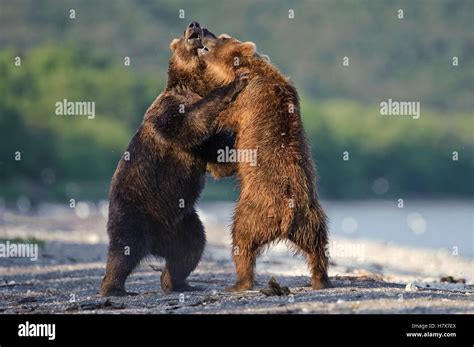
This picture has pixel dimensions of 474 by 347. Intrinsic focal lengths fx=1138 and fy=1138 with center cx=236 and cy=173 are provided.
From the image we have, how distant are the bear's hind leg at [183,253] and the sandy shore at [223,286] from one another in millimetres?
177

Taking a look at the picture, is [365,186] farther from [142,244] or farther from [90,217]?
[142,244]

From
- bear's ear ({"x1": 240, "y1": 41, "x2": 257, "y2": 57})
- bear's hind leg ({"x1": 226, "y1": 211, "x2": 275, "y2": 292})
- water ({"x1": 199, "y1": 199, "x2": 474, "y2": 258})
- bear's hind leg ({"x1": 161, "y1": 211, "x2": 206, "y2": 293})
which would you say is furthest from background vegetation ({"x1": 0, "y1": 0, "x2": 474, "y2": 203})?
bear's hind leg ({"x1": 226, "y1": 211, "x2": 275, "y2": 292})

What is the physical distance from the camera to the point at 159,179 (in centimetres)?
1016

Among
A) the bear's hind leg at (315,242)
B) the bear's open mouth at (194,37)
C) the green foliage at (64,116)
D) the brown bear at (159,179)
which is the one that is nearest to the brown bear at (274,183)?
the bear's hind leg at (315,242)

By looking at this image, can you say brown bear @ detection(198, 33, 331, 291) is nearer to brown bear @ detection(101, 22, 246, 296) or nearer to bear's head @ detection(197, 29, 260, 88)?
bear's head @ detection(197, 29, 260, 88)

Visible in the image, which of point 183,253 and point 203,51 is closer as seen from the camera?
point 203,51

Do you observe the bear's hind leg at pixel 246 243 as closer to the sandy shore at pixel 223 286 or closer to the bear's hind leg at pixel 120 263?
the sandy shore at pixel 223 286

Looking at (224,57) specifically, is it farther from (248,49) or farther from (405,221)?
(405,221)

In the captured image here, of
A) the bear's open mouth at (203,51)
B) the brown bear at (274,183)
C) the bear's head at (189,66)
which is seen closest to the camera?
the brown bear at (274,183)

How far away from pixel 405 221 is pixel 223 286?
31.9 m

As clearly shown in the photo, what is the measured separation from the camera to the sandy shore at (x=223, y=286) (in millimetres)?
8672

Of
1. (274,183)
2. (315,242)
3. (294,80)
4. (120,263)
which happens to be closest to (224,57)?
(274,183)

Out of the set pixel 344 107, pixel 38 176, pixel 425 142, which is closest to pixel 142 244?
pixel 38 176

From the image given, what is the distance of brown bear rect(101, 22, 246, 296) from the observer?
32.8 feet
